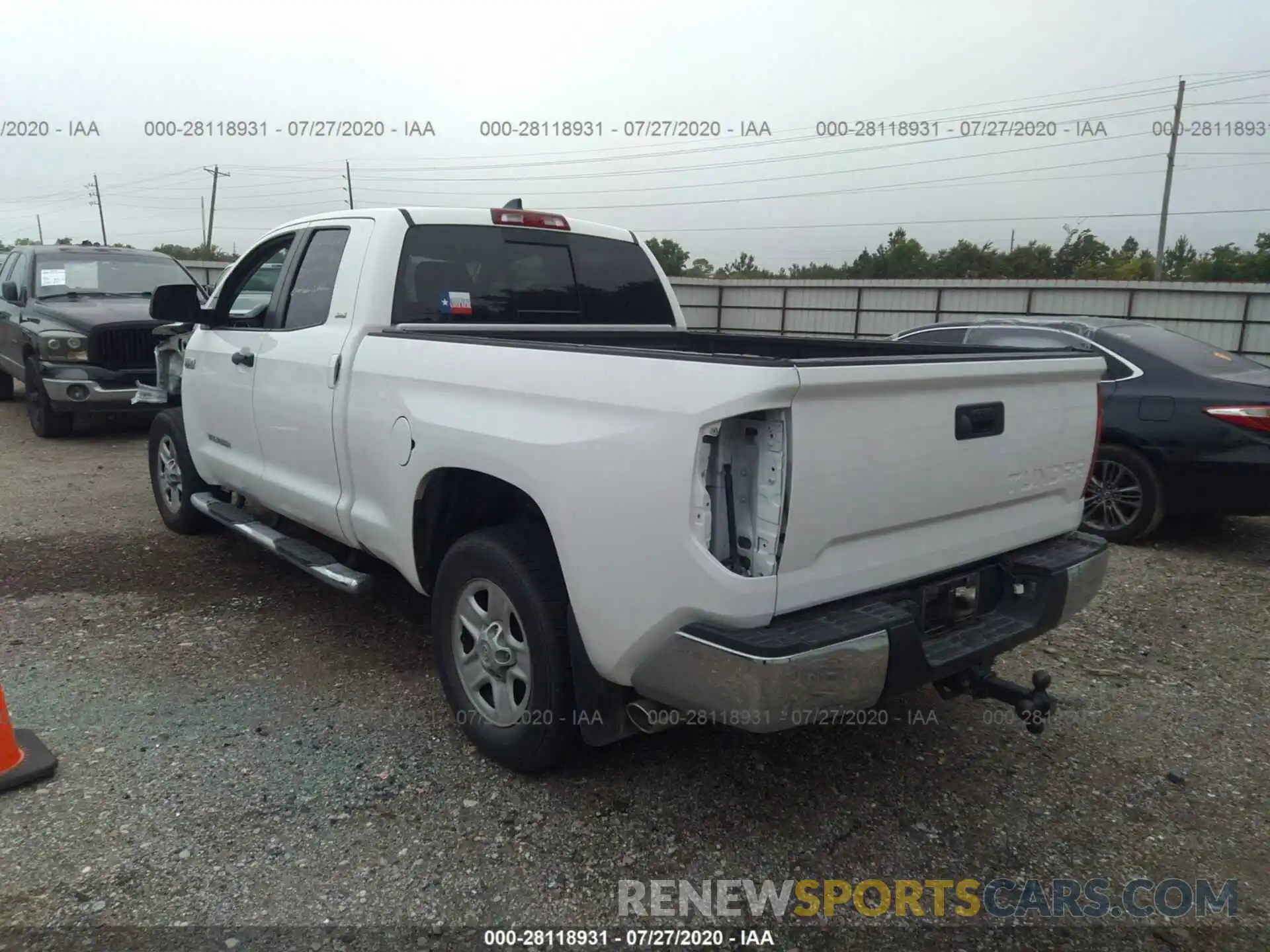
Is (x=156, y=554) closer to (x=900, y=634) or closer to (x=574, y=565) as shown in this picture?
(x=574, y=565)

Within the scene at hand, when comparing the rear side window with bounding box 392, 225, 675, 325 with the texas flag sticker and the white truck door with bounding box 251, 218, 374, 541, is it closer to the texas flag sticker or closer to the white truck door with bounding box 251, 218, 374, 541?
the texas flag sticker

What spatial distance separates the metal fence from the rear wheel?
930 centimetres

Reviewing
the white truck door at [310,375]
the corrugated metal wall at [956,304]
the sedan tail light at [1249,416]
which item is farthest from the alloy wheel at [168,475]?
the corrugated metal wall at [956,304]

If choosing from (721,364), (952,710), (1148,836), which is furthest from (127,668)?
(1148,836)

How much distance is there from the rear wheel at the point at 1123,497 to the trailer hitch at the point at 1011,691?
3.64 m

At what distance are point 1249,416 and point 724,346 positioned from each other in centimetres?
358

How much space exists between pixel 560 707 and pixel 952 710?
70.7 inches

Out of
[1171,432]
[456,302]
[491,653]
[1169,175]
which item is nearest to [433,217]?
[456,302]

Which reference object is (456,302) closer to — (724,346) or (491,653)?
(724,346)

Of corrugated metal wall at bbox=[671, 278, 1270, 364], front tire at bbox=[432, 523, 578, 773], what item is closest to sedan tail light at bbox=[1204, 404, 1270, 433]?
front tire at bbox=[432, 523, 578, 773]

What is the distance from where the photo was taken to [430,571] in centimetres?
356

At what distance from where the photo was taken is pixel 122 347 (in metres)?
9.46

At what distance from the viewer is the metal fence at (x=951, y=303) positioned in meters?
19.7

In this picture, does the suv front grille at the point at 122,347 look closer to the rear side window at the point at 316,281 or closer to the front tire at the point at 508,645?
the rear side window at the point at 316,281
